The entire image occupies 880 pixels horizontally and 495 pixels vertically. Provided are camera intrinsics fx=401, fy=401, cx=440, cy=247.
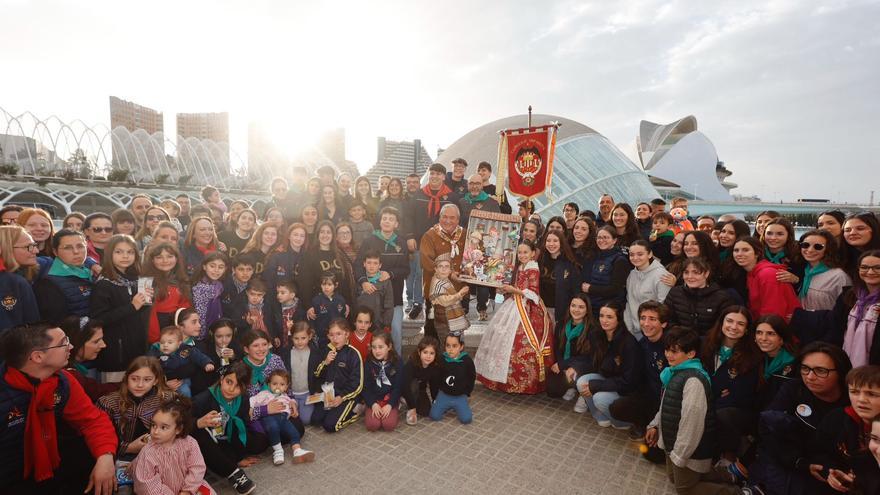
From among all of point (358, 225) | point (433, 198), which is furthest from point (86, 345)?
point (433, 198)

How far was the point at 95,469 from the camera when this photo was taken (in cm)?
288

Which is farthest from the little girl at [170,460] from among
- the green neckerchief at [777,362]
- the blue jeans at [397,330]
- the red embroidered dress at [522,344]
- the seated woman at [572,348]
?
the green neckerchief at [777,362]

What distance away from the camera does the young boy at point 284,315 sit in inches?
192

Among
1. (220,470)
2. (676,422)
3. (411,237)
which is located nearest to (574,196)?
(411,237)

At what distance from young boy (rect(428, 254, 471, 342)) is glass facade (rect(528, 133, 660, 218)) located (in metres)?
12.5

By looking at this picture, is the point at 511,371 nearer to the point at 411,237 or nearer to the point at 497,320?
the point at 497,320

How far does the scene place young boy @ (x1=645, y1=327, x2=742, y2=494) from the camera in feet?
10.7

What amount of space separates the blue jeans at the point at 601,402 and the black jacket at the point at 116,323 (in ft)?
15.3

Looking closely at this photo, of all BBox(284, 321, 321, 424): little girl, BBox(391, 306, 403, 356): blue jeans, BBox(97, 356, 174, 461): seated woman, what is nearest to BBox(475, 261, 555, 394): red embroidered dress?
BBox(391, 306, 403, 356): blue jeans

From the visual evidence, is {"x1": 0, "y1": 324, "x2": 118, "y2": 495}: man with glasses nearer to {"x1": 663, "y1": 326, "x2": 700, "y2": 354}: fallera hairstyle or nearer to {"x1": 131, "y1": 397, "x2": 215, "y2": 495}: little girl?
{"x1": 131, "y1": 397, "x2": 215, "y2": 495}: little girl

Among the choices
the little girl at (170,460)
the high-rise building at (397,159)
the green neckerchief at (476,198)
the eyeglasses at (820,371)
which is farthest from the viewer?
the high-rise building at (397,159)

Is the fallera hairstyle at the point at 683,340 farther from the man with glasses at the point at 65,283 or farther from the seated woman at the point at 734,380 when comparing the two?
the man with glasses at the point at 65,283

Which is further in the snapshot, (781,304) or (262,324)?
(262,324)

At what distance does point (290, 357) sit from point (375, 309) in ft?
3.87
